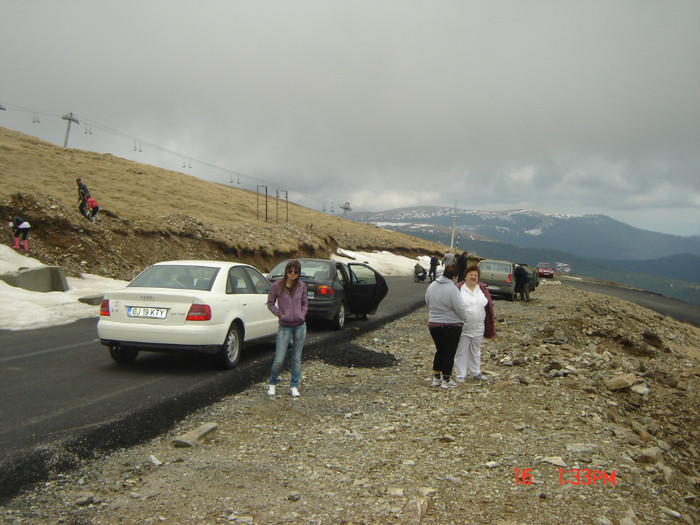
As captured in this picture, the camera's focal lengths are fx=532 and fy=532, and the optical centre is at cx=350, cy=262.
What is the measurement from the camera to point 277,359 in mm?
7098

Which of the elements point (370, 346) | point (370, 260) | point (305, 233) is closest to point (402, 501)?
point (370, 346)

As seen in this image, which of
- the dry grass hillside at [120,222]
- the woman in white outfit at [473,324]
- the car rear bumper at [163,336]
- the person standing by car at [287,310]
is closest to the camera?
the person standing by car at [287,310]

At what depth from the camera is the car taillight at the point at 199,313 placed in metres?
7.49

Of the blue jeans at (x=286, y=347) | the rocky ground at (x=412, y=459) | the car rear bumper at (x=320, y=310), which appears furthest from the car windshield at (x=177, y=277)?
the car rear bumper at (x=320, y=310)

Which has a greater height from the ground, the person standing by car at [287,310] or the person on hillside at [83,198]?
the person on hillside at [83,198]

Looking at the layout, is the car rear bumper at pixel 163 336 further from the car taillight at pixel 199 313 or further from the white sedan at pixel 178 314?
the car taillight at pixel 199 313

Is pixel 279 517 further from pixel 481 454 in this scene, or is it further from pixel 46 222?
pixel 46 222

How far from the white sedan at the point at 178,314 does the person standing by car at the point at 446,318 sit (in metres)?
3.03

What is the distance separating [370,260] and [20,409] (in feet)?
175

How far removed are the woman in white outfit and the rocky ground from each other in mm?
423

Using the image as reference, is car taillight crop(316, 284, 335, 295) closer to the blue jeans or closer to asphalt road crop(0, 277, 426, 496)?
asphalt road crop(0, 277, 426, 496)

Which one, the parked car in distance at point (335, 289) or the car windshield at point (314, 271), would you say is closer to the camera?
the parked car in distance at point (335, 289)

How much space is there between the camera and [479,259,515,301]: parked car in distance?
2500 centimetres
